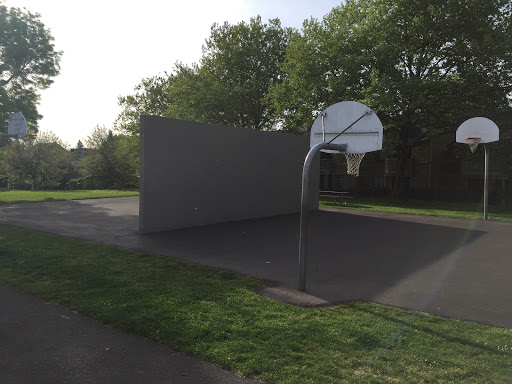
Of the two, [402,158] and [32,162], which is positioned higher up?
[402,158]

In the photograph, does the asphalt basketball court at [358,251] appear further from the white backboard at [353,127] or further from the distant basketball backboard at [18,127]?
the distant basketball backboard at [18,127]

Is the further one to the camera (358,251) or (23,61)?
(23,61)

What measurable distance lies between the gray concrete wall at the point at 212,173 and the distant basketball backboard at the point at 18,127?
169 inches

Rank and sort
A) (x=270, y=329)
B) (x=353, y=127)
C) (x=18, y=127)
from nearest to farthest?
(x=270, y=329) → (x=353, y=127) → (x=18, y=127)

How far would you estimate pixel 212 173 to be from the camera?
13578mm

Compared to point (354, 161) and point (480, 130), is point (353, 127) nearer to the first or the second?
point (354, 161)

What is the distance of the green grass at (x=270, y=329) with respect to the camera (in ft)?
11.7

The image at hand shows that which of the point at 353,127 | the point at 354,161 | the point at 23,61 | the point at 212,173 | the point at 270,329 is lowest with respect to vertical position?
the point at 270,329

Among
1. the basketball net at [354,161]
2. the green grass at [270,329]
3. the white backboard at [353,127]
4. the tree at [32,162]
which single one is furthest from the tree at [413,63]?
the tree at [32,162]

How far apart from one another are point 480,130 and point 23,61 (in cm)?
2418

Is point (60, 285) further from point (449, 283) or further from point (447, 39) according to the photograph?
point (447, 39)

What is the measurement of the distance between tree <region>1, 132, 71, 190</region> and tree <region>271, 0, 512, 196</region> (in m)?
19.0

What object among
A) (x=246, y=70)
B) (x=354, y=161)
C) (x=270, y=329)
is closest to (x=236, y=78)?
(x=246, y=70)

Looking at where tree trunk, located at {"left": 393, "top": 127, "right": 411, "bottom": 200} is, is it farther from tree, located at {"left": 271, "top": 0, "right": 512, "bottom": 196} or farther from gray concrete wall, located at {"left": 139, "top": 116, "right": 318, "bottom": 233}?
gray concrete wall, located at {"left": 139, "top": 116, "right": 318, "bottom": 233}
